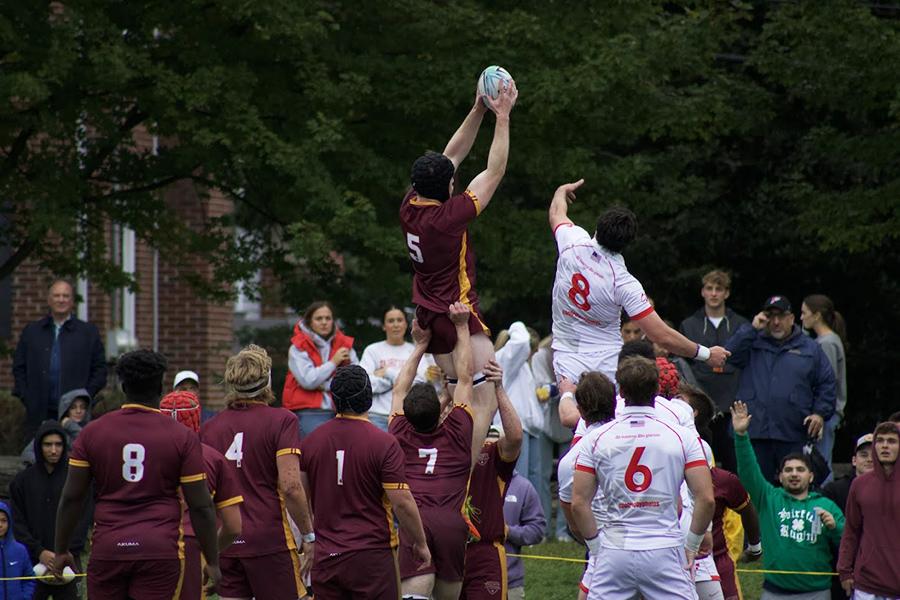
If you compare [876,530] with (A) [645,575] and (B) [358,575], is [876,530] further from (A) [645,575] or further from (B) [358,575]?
(B) [358,575]

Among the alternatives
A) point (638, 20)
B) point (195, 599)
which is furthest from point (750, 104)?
point (195, 599)

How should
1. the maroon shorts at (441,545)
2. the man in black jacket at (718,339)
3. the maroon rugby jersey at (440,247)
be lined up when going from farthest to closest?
the man in black jacket at (718,339) < the maroon shorts at (441,545) < the maroon rugby jersey at (440,247)

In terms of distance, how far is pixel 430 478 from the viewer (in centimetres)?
977

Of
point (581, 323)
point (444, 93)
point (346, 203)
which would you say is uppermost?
point (444, 93)

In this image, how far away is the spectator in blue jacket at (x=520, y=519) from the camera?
37.8 feet

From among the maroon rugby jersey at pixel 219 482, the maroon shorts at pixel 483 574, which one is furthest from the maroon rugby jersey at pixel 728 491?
the maroon rugby jersey at pixel 219 482

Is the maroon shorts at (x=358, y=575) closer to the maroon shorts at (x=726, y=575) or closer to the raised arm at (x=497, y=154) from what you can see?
the raised arm at (x=497, y=154)

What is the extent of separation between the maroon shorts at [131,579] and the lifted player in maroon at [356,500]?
110 cm

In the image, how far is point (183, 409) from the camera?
367 inches

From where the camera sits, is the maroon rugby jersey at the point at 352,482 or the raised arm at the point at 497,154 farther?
the raised arm at the point at 497,154

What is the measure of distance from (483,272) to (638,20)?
3.22 m

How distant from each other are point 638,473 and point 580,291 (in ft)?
7.50

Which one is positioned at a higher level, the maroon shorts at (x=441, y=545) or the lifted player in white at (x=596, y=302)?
the lifted player in white at (x=596, y=302)

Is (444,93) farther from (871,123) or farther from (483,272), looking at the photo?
(871,123)
